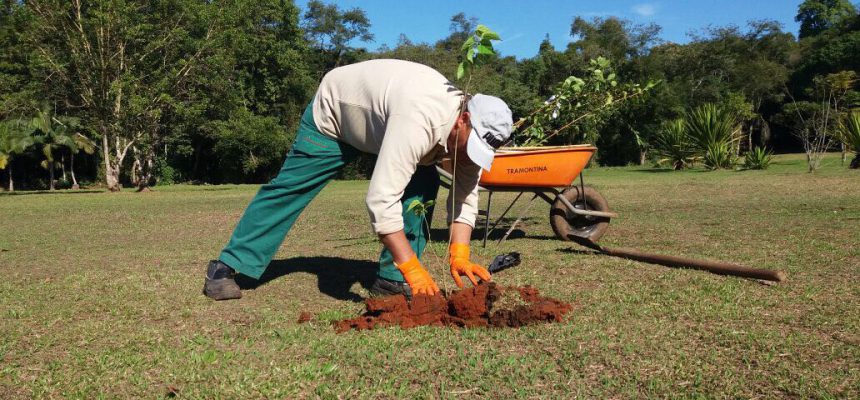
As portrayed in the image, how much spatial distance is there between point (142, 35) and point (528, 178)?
20.6m

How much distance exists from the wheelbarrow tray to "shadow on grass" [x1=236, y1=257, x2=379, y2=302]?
1.71 m

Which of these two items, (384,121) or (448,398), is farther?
(384,121)

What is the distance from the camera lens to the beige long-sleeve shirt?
11.4 ft

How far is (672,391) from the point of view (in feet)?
8.77

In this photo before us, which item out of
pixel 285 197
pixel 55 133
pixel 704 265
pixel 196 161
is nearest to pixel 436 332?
pixel 285 197

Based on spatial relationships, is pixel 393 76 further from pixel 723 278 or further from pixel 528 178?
pixel 528 178

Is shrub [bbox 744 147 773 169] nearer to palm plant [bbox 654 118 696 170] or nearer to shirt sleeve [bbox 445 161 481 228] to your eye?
palm plant [bbox 654 118 696 170]

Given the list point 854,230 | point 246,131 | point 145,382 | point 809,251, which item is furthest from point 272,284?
point 246,131

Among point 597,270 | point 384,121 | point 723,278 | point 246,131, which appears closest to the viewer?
point 384,121

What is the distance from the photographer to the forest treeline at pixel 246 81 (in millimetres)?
22984

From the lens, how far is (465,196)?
4312mm

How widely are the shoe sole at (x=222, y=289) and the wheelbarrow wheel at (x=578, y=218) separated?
374cm

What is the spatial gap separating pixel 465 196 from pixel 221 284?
5.18ft

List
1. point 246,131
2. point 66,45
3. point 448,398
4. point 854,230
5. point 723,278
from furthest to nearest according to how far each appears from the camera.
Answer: point 246,131 < point 66,45 < point 854,230 < point 723,278 < point 448,398
